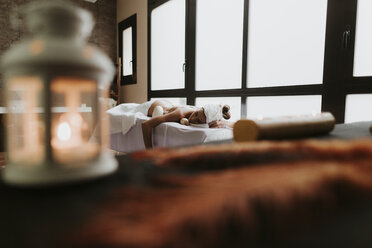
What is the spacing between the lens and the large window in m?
2.22

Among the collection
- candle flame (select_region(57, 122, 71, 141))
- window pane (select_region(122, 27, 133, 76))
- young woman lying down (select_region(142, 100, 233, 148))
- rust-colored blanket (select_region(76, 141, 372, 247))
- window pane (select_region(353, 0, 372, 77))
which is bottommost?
young woman lying down (select_region(142, 100, 233, 148))

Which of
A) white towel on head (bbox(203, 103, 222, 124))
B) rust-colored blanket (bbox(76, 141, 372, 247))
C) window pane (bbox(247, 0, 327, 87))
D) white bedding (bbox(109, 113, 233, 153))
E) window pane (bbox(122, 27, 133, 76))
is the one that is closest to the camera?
rust-colored blanket (bbox(76, 141, 372, 247))

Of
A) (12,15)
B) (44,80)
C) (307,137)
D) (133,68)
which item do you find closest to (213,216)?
(44,80)

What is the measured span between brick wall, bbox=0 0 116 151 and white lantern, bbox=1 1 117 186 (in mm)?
5389

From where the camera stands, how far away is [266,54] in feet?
9.50

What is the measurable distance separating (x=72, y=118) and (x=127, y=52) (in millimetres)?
5240

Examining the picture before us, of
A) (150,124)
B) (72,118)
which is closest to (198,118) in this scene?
(150,124)

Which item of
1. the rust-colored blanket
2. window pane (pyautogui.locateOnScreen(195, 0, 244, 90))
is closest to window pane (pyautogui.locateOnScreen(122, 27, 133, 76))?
window pane (pyautogui.locateOnScreen(195, 0, 244, 90))

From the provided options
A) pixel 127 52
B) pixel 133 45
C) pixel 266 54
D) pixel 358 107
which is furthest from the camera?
pixel 127 52

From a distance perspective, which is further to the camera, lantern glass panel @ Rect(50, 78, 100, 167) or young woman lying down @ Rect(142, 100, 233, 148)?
young woman lying down @ Rect(142, 100, 233, 148)

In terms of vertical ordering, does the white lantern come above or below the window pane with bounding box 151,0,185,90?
below

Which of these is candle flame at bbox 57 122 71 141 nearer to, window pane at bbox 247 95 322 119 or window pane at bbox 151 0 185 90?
window pane at bbox 247 95 322 119

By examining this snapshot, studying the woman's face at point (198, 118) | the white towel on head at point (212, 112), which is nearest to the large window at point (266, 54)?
the white towel on head at point (212, 112)

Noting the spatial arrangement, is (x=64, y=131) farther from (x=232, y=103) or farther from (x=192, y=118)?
(x=232, y=103)
